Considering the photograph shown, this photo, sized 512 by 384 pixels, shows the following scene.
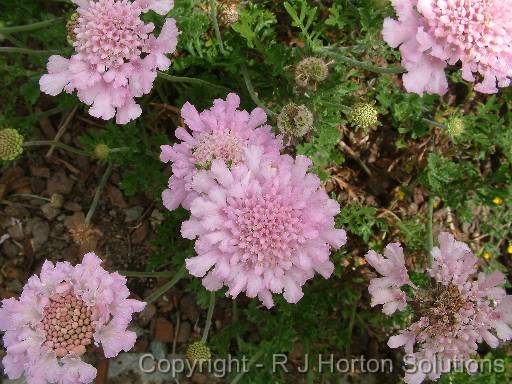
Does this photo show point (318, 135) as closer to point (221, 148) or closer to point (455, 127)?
point (221, 148)

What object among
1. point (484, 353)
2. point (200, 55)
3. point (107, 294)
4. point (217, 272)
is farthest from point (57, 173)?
point (484, 353)

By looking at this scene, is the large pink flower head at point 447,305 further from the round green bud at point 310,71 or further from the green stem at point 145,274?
the green stem at point 145,274

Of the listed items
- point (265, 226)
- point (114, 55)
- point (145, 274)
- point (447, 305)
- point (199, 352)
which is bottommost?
point (199, 352)

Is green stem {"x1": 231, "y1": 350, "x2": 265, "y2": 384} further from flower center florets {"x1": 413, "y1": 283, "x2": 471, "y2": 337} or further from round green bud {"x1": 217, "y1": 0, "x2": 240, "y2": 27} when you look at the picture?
round green bud {"x1": 217, "y1": 0, "x2": 240, "y2": 27}

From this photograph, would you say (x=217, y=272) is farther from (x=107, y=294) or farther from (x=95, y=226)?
(x=95, y=226)

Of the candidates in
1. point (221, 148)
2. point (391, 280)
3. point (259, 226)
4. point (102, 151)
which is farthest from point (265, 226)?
point (102, 151)

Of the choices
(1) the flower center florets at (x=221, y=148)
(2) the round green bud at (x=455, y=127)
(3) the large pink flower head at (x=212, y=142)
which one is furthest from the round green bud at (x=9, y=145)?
(2) the round green bud at (x=455, y=127)
